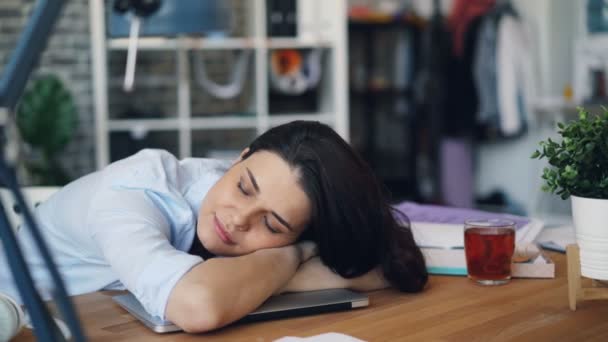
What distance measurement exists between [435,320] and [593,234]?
30 centimetres

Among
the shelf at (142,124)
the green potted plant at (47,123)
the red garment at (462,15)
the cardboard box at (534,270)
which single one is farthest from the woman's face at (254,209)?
the red garment at (462,15)

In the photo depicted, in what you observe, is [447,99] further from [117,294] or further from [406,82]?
[117,294]

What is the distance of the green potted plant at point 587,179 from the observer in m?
1.21

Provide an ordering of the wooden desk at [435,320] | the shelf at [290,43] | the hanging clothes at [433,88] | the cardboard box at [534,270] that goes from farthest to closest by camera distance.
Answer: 1. the hanging clothes at [433,88]
2. the shelf at [290,43]
3. the cardboard box at [534,270]
4. the wooden desk at [435,320]

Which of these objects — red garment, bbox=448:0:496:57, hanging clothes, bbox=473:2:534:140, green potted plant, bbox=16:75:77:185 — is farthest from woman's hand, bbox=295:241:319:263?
red garment, bbox=448:0:496:57

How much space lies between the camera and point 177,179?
4.86 ft

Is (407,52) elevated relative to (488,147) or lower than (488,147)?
elevated

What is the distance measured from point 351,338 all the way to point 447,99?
4.79m

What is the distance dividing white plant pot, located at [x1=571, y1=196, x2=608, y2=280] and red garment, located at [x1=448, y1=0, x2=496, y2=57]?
15.0ft

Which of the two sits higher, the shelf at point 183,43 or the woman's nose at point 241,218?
the shelf at point 183,43

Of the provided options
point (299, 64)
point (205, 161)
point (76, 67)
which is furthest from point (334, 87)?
point (205, 161)

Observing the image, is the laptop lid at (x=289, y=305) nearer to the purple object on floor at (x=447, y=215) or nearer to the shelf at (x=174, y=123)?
the purple object on floor at (x=447, y=215)

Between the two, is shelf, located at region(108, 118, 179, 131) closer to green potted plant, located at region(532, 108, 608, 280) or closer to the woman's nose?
the woman's nose

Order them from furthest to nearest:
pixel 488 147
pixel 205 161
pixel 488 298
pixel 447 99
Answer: pixel 488 147, pixel 447 99, pixel 205 161, pixel 488 298
